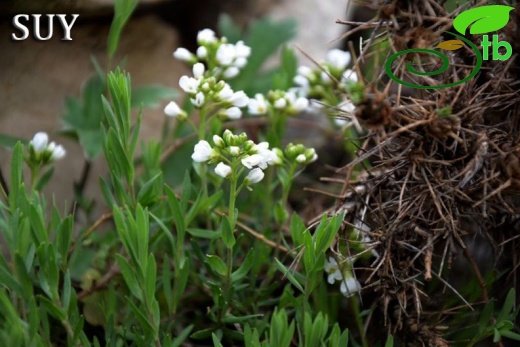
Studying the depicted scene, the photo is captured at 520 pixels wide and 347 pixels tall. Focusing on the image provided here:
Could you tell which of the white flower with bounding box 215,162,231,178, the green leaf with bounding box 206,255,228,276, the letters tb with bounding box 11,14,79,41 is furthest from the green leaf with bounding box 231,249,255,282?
the letters tb with bounding box 11,14,79,41

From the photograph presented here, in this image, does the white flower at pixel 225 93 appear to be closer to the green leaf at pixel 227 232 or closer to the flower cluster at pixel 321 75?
the green leaf at pixel 227 232

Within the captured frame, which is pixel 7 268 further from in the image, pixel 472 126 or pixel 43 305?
pixel 472 126

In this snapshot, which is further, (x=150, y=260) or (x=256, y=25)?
(x=256, y=25)

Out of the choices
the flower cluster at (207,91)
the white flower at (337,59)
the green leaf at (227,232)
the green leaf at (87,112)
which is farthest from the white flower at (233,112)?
the green leaf at (87,112)

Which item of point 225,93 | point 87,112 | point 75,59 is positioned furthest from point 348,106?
point 75,59

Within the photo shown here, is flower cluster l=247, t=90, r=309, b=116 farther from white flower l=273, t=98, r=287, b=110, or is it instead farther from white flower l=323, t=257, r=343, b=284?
white flower l=323, t=257, r=343, b=284

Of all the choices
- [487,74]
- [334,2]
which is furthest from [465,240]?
[334,2]
